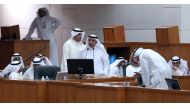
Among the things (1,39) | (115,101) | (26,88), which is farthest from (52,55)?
(115,101)

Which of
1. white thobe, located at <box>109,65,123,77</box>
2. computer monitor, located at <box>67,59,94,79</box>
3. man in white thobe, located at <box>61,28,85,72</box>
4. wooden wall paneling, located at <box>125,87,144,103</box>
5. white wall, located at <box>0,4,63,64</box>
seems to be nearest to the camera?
wooden wall paneling, located at <box>125,87,144,103</box>

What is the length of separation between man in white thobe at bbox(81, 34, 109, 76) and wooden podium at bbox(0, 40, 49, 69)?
97.8 inches

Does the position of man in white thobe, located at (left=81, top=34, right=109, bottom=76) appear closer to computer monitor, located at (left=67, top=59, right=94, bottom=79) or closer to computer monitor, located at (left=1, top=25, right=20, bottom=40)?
computer monitor, located at (left=67, top=59, right=94, bottom=79)

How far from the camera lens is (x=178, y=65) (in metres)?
14.2

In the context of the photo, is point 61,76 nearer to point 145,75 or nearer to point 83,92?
point 83,92

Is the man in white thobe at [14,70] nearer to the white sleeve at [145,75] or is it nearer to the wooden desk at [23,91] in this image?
the wooden desk at [23,91]

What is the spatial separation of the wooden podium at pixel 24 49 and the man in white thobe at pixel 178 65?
295 centimetres

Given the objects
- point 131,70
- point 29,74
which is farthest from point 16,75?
point 131,70

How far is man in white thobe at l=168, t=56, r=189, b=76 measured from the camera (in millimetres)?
13982

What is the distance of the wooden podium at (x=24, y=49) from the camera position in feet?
51.0

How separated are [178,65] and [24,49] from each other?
359 cm

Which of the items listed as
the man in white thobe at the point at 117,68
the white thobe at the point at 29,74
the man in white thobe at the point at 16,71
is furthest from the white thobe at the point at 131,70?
the man in white thobe at the point at 16,71

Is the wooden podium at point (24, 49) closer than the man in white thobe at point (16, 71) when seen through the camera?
No

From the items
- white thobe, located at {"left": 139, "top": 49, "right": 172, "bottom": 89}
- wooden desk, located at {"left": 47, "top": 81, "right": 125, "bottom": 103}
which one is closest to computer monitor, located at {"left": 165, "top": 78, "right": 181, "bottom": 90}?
wooden desk, located at {"left": 47, "top": 81, "right": 125, "bottom": 103}
